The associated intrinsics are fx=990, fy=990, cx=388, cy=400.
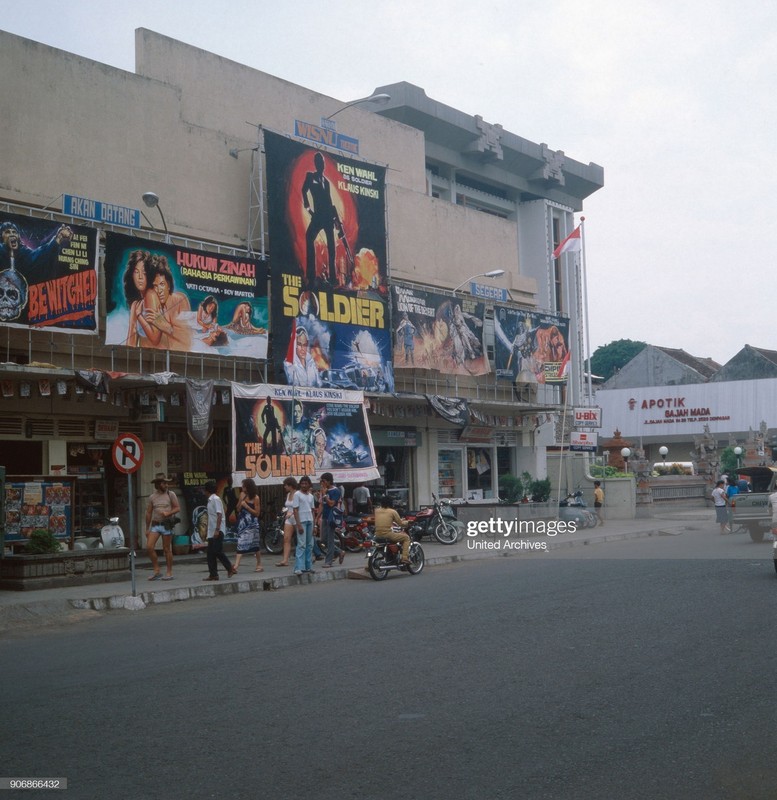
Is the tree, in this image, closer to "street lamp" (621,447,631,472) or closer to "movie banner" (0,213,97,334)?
"street lamp" (621,447,631,472)

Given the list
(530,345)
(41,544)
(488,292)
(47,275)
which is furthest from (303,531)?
(530,345)

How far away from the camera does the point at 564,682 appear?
8.51 metres

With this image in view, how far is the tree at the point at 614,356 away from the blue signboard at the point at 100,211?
283ft

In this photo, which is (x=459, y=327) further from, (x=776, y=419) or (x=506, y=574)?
(x=776, y=419)

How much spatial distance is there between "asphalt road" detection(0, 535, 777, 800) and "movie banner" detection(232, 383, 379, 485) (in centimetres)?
925

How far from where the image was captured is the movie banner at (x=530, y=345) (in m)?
33.3

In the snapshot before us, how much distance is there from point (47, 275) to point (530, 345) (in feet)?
62.1

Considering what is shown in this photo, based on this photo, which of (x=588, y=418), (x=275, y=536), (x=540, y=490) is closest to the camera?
(x=275, y=536)

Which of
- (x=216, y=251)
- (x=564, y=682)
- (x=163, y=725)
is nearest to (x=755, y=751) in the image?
(x=564, y=682)

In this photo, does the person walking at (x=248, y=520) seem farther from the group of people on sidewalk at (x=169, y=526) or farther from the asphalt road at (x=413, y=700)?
the asphalt road at (x=413, y=700)

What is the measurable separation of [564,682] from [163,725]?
11.1ft

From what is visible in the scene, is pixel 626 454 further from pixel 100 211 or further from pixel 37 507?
pixel 37 507

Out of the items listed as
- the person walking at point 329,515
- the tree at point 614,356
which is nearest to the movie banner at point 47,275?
the person walking at point 329,515

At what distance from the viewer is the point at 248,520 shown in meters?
20.1
